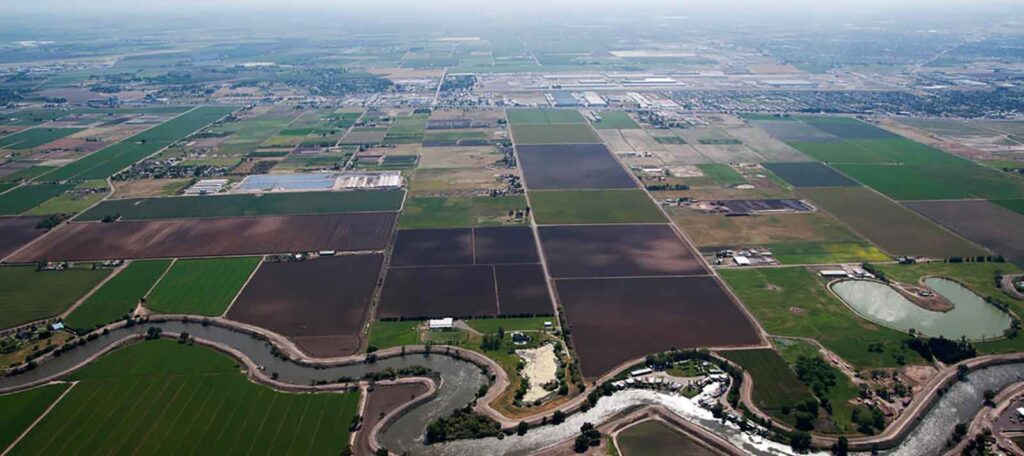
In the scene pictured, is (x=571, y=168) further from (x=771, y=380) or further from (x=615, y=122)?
(x=771, y=380)

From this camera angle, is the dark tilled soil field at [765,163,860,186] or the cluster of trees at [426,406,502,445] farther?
the dark tilled soil field at [765,163,860,186]

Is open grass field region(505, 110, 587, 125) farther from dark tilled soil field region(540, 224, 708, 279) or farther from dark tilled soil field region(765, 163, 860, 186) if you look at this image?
dark tilled soil field region(540, 224, 708, 279)

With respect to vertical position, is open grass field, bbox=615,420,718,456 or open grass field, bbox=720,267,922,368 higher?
open grass field, bbox=720,267,922,368

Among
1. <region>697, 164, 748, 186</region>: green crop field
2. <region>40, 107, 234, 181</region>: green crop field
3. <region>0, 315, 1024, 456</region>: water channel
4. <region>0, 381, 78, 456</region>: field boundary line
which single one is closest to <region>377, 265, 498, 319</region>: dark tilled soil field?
<region>0, 315, 1024, 456</region>: water channel

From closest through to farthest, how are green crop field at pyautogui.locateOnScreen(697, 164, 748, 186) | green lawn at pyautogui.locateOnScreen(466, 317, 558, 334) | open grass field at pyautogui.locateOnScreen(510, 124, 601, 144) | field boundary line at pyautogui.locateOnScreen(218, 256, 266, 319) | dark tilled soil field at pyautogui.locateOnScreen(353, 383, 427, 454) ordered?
dark tilled soil field at pyautogui.locateOnScreen(353, 383, 427, 454)
green lawn at pyautogui.locateOnScreen(466, 317, 558, 334)
field boundary line at pyautogui.locateOnScreen(218, 256, 266, 319)
green crop field at pyautogui.locateOnScreen(697, 164, 748, 186)
open grass field at pyautogui.locateOnScreen(510, 124, 601, 144)

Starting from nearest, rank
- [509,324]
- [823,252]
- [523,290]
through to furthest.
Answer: [509,324] → [523,290] → [823,252]

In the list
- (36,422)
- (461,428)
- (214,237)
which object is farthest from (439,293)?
(36,422)

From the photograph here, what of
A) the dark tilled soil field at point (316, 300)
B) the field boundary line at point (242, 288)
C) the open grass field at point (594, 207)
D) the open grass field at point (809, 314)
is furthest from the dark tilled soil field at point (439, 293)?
the open grass field at point (809, 314)
